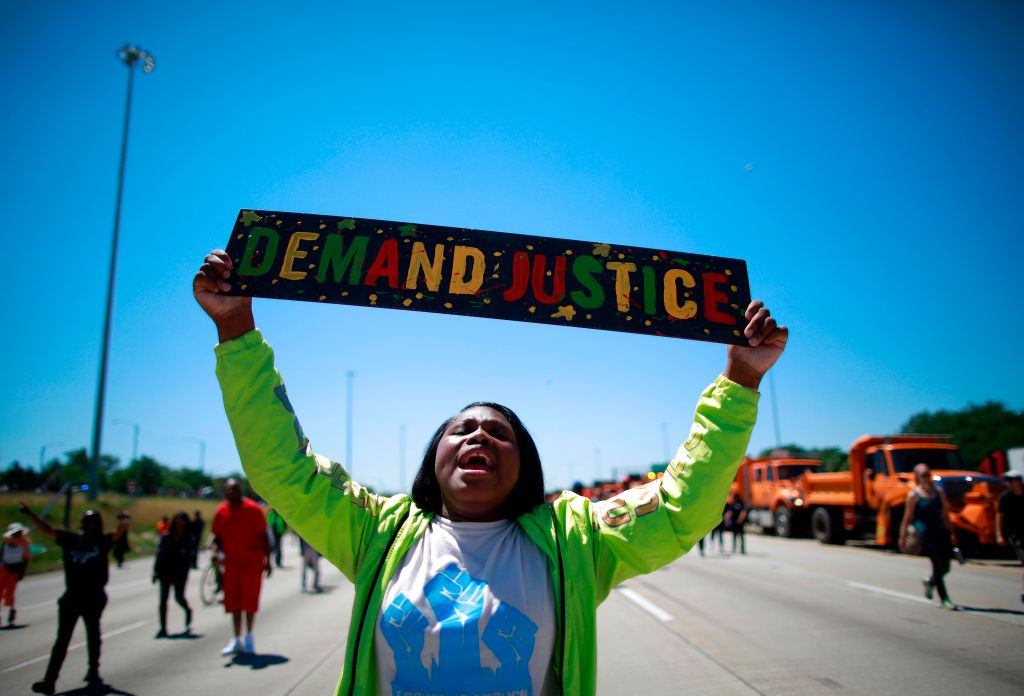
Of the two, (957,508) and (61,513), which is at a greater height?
(957,508)

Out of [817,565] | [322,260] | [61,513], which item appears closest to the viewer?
[322,260]

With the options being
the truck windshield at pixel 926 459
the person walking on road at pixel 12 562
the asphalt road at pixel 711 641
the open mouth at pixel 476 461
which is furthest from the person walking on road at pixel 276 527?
the truck windshield at pixel 926 459

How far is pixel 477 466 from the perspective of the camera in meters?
2.04

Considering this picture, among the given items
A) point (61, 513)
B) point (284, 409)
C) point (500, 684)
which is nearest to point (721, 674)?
point (500, 684)

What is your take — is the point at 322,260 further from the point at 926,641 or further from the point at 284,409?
the point at 926,641

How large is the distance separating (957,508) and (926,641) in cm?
939

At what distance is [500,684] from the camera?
5.60 feet

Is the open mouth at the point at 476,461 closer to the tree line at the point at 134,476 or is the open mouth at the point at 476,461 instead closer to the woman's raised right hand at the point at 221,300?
the woman's raised right hand at the point at 221,300

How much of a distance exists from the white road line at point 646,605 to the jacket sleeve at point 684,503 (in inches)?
277

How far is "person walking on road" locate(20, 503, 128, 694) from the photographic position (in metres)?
5.70

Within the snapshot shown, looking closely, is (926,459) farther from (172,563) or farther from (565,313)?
(172,563)

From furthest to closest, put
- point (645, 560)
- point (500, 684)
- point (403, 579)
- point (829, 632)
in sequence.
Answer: point (829, 632) < point (645, 560) < point (403, 579) < point (500, 684)

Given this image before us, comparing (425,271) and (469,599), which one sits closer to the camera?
(469,599)

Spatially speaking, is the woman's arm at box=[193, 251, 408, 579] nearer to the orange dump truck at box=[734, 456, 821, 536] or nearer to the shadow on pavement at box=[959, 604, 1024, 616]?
the shadow on pavement at box=[959, 604, 1024, 616]
